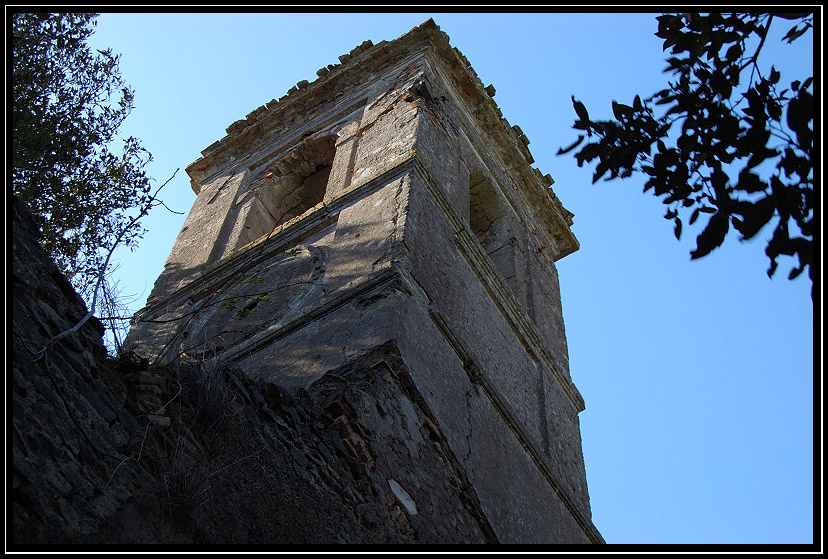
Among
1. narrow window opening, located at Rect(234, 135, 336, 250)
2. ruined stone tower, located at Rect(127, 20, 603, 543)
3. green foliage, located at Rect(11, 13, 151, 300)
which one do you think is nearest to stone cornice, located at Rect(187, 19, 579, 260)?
ruined stone tower, located at Rect(127, 20, 603, 543)

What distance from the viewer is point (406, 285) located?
6383 mm

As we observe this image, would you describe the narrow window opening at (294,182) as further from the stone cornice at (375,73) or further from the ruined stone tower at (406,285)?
the stone cornice at (375,73)

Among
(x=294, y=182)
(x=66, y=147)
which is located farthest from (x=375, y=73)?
(x=66, y=147)

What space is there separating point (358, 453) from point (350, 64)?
777 centimetres

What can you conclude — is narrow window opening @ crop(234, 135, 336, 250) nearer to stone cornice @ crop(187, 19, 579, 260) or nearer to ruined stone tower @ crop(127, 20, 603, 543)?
ruined stone tower @ crop(127, 20, 603, 543)

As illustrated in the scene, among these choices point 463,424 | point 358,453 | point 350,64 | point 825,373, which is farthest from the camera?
point 350,64

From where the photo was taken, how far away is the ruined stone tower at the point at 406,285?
5590 mm

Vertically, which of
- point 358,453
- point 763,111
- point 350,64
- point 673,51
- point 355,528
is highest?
point 350,64

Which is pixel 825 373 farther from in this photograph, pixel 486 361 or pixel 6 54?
pixel 486 361

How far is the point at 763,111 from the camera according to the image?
380 centimetres

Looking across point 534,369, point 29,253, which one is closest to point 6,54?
point 29,253

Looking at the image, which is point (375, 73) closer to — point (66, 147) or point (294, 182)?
point (294, 182)

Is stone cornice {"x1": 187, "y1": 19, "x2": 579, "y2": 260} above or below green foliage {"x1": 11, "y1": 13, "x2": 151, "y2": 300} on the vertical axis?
above

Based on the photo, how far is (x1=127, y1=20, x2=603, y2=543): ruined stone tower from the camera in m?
5.59
